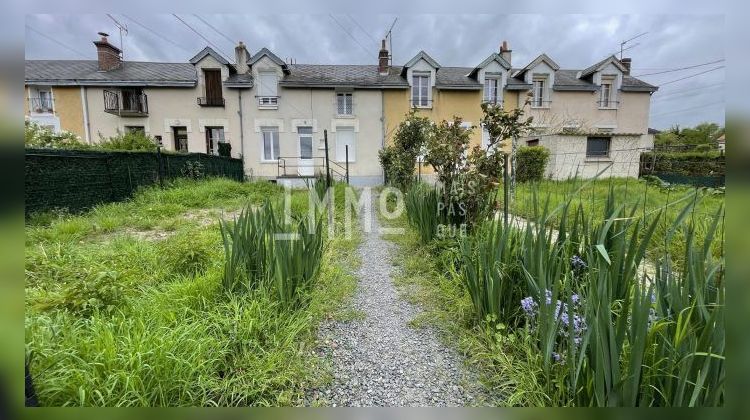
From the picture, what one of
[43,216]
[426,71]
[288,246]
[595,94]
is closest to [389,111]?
[426,71]

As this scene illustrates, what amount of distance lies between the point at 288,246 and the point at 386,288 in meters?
1.08

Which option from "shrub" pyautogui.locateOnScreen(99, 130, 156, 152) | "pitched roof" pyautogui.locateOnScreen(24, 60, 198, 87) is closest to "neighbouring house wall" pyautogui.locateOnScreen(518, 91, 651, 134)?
"shrub" pyautogui.locateOnScreen(99, 130, 156, 152)

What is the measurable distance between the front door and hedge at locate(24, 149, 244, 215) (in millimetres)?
5467

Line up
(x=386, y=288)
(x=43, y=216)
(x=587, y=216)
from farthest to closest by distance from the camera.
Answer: (x=43, y=216) → (x=386, y=288) → (x=587, y=216)

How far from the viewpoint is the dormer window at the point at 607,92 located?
14.4 meters

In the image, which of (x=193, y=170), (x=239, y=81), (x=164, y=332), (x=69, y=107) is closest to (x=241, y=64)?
(x=239, y=81)

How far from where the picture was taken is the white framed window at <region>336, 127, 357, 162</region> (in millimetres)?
13599

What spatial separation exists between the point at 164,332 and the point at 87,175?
5991mm

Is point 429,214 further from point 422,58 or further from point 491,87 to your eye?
point 491,87

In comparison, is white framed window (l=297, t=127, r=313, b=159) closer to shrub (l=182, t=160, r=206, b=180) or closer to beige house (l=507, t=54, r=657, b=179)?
shrub (l=182, t=160, r=206, b=180)

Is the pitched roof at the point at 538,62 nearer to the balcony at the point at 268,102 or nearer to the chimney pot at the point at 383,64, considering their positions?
the chimney pot at the point at 383,64

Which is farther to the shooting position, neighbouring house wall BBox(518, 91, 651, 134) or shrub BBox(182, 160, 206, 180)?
neighbouring house wall BBox(518, 91, 651, 134)

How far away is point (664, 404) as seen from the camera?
1058 mm
